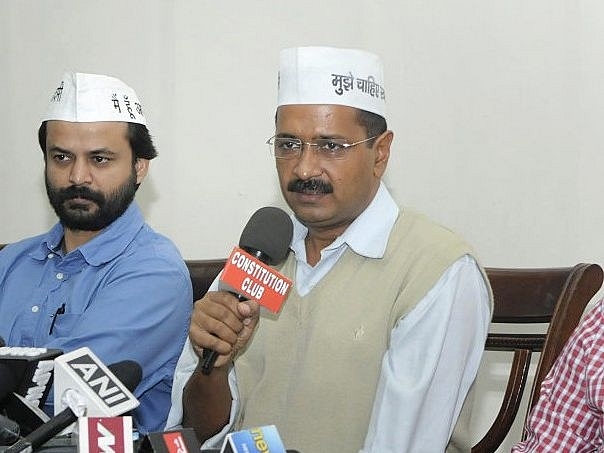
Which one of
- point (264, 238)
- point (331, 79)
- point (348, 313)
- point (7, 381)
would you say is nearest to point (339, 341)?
point (348, 313)

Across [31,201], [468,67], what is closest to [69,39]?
[31,201]

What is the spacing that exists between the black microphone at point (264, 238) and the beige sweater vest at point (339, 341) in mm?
203

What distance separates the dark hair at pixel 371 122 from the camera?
2152 millimetres

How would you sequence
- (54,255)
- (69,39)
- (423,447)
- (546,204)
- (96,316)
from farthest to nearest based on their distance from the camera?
(69,39), (546,204), (54,255), (96,316), (423,447)

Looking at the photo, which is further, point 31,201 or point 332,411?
point 31,201

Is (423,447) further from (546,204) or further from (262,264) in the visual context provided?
(546,204)

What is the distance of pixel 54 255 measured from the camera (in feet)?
8.88

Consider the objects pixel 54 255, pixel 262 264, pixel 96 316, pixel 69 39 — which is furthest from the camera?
pixel 69 39

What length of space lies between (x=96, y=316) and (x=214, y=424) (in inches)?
17.4

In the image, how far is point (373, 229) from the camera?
2.14m

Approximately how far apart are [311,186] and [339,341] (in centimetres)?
33

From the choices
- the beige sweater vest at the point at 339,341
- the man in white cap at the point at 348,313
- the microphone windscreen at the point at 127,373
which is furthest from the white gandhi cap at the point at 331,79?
the microphone windscreen at the point at 127,373

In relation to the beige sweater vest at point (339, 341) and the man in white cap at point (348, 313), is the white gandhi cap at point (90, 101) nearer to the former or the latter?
the man in white cap at point (348, 313)

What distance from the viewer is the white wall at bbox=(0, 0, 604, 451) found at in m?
3.10
